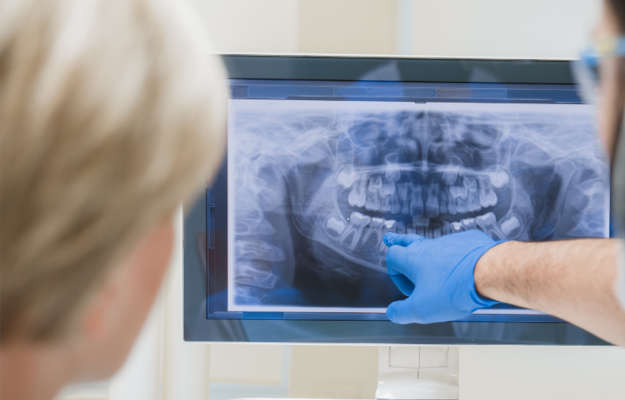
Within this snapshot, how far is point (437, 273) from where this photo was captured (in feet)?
3.17

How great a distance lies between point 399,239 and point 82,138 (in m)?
0.73

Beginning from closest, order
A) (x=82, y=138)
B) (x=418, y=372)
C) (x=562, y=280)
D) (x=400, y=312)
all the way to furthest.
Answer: (x=82, y=138), (x=562, y=280), (x=400, y=312), (x=418, y=372)

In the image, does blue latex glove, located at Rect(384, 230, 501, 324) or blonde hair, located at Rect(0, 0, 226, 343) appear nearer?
blonde hair, located at Rect(0, 0, 226, 343)

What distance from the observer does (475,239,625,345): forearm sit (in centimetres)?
79

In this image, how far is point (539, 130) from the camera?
3.22ft

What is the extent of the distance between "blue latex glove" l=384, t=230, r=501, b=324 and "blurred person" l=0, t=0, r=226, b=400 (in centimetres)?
65

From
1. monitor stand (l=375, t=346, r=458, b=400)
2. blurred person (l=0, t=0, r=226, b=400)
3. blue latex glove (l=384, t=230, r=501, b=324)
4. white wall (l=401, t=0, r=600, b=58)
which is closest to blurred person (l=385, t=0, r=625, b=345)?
blue latex glove (l=384, t=230, r=501, b=324)

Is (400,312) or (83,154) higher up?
(83,154)

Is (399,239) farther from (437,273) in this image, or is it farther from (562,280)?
(562,280)

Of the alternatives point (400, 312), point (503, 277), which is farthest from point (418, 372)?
point (503, 277)

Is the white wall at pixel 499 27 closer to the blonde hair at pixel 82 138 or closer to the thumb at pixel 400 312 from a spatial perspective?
the thumb at pixel 400 312

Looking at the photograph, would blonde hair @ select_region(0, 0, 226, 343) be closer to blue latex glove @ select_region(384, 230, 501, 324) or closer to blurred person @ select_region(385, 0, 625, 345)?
blurred person @ select_region(385, 0, 625, 345)

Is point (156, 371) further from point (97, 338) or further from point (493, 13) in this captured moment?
point (493, 13)

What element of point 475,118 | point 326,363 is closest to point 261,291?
point 326,363
